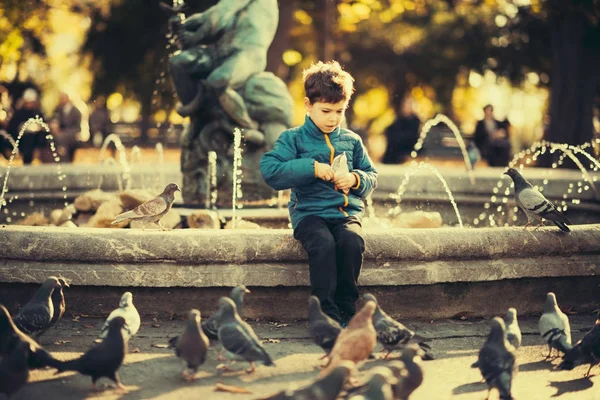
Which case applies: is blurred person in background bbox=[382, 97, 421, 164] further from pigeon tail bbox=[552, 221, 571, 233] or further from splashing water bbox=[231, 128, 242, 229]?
pigeon tail bbox=[552, 221, 571, 233]

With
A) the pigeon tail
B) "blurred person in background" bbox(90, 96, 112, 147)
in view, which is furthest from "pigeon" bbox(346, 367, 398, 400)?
"blurred person in background" bbox(90, 96, 112, 147)

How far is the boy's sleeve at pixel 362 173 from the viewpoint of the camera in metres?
5.88

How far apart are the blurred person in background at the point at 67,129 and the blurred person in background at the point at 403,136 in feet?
21.2

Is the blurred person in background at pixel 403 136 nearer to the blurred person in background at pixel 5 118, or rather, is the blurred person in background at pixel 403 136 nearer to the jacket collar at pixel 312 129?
the blurred person in background at pixel 5 118

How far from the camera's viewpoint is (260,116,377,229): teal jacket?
18.9 ft

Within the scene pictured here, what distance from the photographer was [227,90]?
9117 mm

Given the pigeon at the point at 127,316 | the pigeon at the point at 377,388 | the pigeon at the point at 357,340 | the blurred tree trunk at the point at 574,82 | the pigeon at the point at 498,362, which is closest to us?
the pigeon at the point at 377,388

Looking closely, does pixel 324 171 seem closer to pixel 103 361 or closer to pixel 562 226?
pixel 562 226

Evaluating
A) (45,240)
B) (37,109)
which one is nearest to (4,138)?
(37,109)

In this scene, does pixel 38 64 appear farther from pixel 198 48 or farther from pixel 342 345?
pixel 342 345

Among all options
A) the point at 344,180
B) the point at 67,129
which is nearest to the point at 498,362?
the point at 344,180

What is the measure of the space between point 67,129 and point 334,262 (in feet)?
48.2

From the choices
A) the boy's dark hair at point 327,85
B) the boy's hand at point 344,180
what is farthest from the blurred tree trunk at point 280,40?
the boy's hand at point 344,180

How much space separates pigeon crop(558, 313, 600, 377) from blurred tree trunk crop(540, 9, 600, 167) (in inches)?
627
